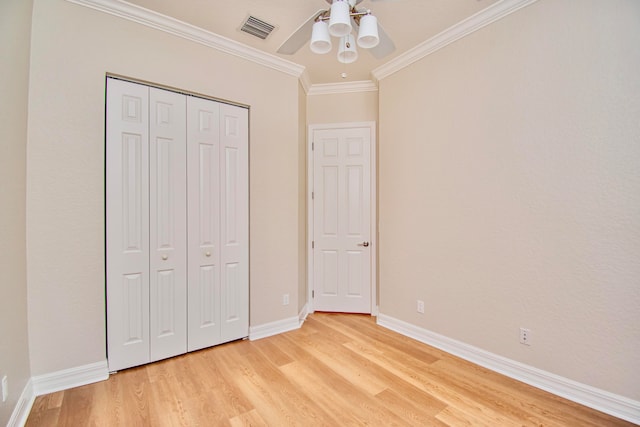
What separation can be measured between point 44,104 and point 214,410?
2412 millimetres

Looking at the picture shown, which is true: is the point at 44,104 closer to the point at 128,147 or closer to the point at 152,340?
the point at 128,147

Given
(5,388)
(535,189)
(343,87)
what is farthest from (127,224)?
(535,189)

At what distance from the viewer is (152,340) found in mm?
2334

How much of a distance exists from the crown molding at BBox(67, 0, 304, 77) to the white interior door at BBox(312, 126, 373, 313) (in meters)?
0.95

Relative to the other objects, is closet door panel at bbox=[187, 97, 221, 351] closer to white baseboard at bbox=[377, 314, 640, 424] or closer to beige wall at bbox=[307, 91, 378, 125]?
beige wall at bbox=[307, 91, 378, 125]

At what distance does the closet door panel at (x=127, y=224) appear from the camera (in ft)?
7.13

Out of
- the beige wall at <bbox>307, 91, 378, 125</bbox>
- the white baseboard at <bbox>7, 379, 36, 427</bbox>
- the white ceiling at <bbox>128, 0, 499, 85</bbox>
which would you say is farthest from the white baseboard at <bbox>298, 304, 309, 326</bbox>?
the white ceiling at <bbox>128, 0, 499, 85</bbox>

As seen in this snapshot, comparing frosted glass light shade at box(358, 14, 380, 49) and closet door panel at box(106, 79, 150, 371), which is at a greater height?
Result: frosted glass light shade at box(358, 14, 380, 49)

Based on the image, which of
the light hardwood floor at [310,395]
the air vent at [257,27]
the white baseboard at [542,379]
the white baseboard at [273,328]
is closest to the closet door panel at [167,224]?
the light hardwood floor at [310,395]

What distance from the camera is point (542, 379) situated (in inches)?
79.1

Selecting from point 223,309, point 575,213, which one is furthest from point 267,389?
point 575,213

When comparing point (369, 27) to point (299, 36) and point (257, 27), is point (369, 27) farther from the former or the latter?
Result: point (257, 27)

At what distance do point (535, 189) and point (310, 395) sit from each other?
88.0 inches

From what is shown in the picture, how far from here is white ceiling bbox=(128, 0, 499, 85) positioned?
2168 millimetres
